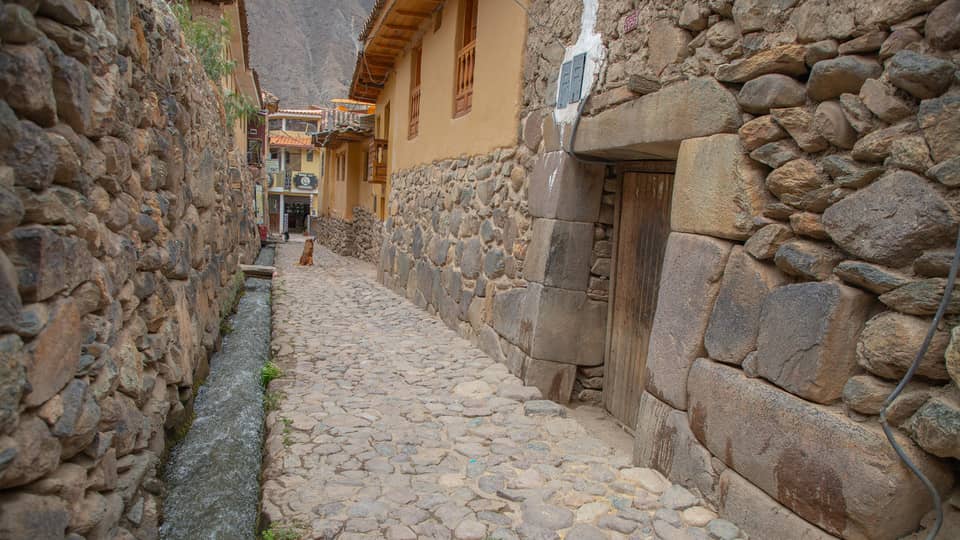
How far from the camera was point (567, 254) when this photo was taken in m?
4.26

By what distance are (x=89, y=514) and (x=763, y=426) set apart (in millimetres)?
2345

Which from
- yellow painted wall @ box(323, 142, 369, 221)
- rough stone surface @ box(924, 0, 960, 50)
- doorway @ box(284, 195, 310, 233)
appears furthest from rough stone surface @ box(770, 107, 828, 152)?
doorway @ box(284, 195, 310, 233)

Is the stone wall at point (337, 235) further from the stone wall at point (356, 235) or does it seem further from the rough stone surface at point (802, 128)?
the rough stone surface at point (802, 128)

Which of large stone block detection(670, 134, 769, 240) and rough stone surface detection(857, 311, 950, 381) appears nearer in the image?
rough stone surface detection(857, 311, 950, 381)

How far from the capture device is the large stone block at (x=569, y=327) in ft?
14.0

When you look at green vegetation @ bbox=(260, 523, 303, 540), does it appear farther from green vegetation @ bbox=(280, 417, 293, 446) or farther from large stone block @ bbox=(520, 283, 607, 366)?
large stone block @ bbox=(520, 283, 607, 366)

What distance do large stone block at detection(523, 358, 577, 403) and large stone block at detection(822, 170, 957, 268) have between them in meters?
2.44

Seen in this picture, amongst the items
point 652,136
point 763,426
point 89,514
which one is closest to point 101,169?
point 89,514

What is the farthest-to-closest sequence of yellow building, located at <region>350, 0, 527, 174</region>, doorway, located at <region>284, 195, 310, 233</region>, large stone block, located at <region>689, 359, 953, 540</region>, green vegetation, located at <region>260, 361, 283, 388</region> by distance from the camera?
doorway, located at <region>284, 195, 310, 233</region> → yellow building, located at <region>350, 0, 527, 174</region> → green vegetation, located at <region>260, 361, 283, 388</region> → large stone block, located at <region>689, 359, 953, 540</region>

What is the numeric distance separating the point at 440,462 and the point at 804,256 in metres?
1.96

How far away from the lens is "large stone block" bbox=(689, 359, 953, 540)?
6.12 feet

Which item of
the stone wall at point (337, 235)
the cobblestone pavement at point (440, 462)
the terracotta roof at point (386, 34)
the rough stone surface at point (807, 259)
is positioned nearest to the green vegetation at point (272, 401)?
the cobblestone pavement at point (440, 462)

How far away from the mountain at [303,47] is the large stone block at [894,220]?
47.9 meters

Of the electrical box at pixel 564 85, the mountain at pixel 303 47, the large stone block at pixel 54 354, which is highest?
the mountain at pixel 303 47
